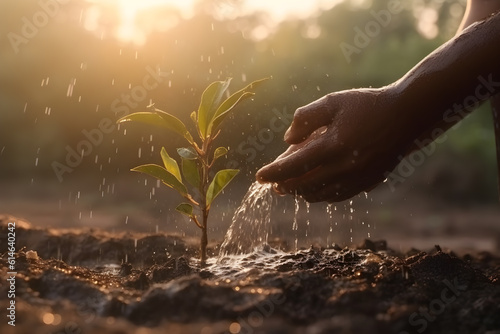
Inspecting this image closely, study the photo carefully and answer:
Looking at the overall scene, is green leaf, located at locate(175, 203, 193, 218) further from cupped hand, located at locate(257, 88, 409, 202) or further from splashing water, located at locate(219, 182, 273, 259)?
splashing water, located at locate(219, 182, 273, 259)

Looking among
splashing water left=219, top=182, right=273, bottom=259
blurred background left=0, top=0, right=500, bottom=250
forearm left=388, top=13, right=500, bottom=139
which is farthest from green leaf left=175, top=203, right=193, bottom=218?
blurred background left=0, top=0, right=500, bottom=250

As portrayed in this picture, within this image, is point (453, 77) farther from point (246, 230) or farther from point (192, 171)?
point (246, 230)

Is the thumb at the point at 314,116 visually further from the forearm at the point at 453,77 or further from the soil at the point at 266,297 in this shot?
the soil at the point at 266,297

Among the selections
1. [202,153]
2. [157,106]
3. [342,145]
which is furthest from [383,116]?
[157,106]

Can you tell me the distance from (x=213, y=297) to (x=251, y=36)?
25.5 feet

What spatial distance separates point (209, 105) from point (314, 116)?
17.7 inches

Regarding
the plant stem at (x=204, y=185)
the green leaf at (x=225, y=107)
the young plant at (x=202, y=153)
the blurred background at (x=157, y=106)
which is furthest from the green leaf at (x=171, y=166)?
the blurred background at (x=157, y=106)

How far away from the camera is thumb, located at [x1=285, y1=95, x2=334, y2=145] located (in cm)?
214

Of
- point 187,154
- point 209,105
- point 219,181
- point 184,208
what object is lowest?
point 184,208

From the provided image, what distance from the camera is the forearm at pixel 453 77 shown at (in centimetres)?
198

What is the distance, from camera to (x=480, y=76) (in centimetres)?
202

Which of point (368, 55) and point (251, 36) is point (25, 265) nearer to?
point (251, 36)

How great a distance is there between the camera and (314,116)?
2143 millimetres

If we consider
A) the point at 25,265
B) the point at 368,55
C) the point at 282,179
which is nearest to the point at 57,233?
the point at 25,265
